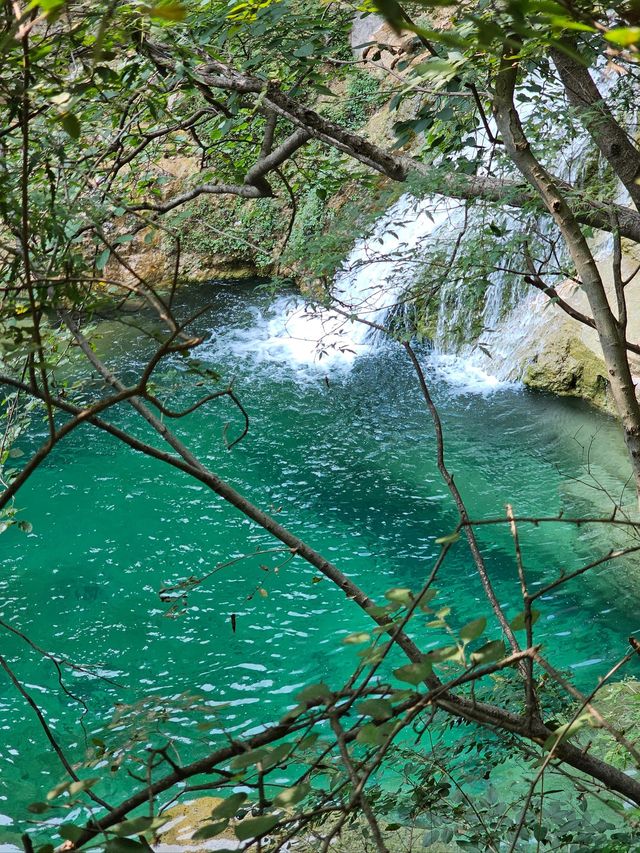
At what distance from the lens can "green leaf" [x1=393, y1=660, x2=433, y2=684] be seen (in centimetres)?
76

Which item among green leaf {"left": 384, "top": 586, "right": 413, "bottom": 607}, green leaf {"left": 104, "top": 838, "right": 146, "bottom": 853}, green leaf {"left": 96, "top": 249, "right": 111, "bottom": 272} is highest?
green leaf {"left": 96, "top": 249, "right": 111, "bottom": 272}

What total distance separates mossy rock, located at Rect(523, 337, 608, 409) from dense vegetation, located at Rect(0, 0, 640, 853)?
12.5ft

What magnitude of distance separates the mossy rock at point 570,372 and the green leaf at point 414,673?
6704mm

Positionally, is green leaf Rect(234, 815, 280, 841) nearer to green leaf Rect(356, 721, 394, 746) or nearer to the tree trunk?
green leaf Rect(356, 721, 394, 746)

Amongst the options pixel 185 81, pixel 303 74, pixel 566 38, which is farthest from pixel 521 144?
pixel 185 81

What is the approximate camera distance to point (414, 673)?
2.52ft

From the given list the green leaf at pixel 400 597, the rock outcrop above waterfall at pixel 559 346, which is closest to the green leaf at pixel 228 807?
the green leaf at pixel 400 597

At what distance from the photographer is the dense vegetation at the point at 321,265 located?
2.73 feet

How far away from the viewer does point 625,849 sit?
1640 mm

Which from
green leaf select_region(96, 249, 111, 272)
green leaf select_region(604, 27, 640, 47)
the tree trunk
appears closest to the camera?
green leaf select_region(604, 27, 640, 47)

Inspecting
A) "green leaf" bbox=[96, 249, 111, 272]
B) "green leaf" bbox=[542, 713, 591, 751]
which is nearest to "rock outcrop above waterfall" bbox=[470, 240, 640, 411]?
"green leaf" bbox=[96, 249, 111, 272]

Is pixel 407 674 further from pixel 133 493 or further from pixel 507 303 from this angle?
pixel 507 303

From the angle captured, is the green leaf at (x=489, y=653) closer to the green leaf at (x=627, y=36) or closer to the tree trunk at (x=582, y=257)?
the green leaf at (x=627, y=36)

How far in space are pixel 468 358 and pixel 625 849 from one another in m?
7.23
